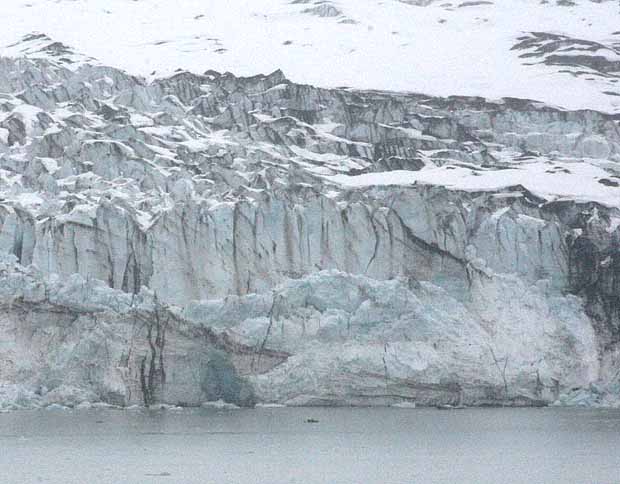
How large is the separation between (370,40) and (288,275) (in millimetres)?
26300

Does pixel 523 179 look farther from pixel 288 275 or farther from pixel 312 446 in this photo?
pixel 312 446

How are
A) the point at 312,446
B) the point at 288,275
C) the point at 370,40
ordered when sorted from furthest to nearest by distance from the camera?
the point at 370,40
the point at 288,275
the point at 312,446

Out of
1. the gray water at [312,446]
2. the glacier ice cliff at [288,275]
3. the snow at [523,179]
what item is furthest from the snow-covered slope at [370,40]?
the gray water at [312,446]

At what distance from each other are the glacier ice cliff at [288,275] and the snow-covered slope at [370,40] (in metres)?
10.3

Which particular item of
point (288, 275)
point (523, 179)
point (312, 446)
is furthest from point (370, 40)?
point (312, 446)

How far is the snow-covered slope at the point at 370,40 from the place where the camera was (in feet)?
187

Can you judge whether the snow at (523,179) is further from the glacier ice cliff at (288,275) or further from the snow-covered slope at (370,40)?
the snow-covered slope at (370,40)

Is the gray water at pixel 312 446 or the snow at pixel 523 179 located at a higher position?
the snow at pixel 523 179

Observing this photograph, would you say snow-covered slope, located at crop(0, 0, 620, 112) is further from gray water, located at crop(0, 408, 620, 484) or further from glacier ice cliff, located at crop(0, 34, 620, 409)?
gray water, located at crop(0, 408, 620, 484)

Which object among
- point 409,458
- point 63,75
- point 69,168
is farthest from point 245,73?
point 409,458

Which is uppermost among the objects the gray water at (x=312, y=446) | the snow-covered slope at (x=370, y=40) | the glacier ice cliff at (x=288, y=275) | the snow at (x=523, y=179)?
the snow-covered slope at (x=370, y=40)

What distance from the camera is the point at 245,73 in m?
56.8

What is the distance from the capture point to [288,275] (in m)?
41.1

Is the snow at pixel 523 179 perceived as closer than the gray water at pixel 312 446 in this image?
No
